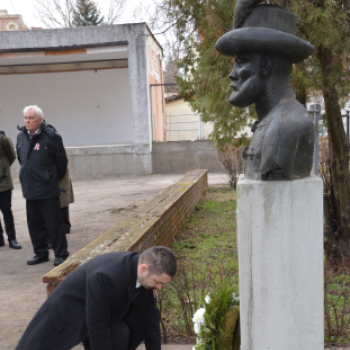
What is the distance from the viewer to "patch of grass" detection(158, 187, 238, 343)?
3363 mm

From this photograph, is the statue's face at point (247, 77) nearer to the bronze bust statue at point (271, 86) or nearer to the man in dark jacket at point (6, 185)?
the bronze bust statue at point (271, 86)

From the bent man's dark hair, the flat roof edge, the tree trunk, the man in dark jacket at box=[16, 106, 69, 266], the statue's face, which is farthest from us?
the flat roof edge

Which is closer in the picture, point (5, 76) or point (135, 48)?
point (135, 48)

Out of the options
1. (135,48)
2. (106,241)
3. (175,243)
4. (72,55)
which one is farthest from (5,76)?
(106,241)

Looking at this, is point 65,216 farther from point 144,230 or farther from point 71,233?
point 144,230

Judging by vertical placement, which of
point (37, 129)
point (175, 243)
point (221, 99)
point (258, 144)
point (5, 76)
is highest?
point (5, 76)

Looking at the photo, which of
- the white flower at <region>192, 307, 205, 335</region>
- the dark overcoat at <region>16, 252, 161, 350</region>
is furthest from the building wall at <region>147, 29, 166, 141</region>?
the dark overcoat at <region>16, 252, 161, 350</region>

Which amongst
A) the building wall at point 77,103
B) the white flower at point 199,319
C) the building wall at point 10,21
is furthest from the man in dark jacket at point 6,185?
the building wall at point 10,21

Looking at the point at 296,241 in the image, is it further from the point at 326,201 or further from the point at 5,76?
the point at 5,76

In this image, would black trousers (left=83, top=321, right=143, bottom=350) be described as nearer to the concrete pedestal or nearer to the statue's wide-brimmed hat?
the concrete pedestal

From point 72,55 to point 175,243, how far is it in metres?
10.8

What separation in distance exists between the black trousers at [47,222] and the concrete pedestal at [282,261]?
9.04 ft

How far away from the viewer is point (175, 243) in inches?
240

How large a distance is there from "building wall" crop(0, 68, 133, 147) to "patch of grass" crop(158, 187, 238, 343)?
8.12 meters
